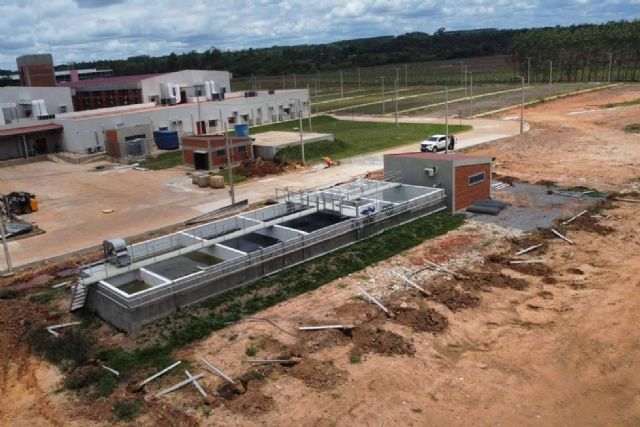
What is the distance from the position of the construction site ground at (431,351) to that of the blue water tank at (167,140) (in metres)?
34.6

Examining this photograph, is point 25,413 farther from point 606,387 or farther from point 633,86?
point 633,86

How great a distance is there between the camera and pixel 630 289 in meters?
20.2

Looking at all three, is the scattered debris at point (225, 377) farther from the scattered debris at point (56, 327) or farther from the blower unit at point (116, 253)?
the blower unit at point (116, 253)

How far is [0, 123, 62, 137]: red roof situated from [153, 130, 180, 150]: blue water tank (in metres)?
10.1

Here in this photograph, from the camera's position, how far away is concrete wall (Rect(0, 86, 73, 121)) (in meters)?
62.9

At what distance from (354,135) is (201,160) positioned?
61.9 ft

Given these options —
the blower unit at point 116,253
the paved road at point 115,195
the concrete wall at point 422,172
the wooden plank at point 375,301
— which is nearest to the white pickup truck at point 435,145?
the paved road at point 115,195

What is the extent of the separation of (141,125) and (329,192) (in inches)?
1266

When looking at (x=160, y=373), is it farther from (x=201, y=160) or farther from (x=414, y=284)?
(x=201, y=160)

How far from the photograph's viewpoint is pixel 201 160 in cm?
4572

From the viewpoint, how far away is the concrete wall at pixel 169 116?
55500mm

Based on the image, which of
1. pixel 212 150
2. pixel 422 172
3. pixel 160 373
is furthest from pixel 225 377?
pixel 212 150

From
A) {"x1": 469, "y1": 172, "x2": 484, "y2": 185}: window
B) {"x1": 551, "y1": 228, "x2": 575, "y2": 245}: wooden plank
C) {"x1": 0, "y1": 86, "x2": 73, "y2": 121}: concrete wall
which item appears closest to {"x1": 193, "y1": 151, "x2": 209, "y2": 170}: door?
{"x1": 469, "y1": 172, "x2": 484, "y2": 185}: window

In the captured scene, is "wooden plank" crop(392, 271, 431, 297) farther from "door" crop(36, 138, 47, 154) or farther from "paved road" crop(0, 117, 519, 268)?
"door" crop(36, 138, 47, 154)
